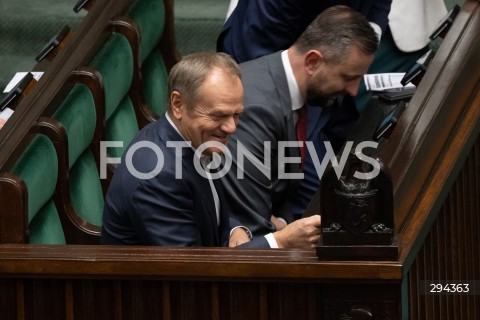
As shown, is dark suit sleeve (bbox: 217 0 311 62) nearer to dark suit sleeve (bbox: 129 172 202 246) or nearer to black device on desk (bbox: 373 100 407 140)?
black device on desk (bbox: 373 100 407 140)

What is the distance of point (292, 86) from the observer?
3.80m

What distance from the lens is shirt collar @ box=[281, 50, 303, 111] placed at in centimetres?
380

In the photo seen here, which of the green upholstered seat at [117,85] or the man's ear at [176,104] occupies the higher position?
the man's ear at [176,104]

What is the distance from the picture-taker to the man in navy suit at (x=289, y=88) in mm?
3666

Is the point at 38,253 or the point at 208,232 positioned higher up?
the point at 38,253

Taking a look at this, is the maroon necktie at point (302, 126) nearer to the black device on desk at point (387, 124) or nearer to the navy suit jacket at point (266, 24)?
the black device on desk at point (387, 124)

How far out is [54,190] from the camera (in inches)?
141

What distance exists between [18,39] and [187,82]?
235cm

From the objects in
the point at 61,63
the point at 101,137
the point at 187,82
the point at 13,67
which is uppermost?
the point at 187,82

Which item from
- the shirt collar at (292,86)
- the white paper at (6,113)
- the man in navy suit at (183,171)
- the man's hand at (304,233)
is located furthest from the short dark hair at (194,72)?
the white paper at (6,113)

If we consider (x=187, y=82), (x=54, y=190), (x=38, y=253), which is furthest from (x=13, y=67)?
(x=38, y=253)

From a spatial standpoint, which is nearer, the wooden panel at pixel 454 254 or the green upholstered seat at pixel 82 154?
the wooden panel at pixel 454 254

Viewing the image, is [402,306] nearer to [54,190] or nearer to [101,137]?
[54,190]

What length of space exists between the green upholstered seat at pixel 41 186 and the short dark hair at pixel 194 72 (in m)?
0.41
